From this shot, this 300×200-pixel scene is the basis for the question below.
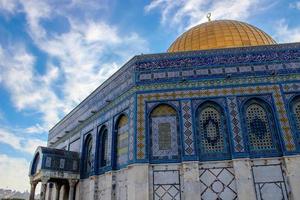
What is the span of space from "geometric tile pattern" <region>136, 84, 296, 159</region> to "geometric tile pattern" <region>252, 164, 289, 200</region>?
54.1 inches

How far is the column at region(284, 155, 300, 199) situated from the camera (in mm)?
9781

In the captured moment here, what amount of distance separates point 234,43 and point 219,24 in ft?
7.08

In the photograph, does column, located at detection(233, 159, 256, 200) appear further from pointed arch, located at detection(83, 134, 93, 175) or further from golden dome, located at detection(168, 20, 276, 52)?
pointed arch, located at detection(83, 134, 93, 175)

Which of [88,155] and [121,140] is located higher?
[121,140]

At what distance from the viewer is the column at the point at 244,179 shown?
32.5 feet

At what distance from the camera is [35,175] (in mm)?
14148

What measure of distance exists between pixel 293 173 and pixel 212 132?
10.6ft

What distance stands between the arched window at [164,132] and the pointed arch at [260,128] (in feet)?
9.57

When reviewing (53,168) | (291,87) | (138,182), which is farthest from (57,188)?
(291,87)

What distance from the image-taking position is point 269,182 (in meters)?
10.1

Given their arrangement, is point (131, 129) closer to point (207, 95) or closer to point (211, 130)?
point (211, 130)

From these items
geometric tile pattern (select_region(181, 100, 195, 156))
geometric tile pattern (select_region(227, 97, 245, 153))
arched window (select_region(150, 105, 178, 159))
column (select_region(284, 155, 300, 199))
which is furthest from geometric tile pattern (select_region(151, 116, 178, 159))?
column (select_region(284, 155, 300, 199))

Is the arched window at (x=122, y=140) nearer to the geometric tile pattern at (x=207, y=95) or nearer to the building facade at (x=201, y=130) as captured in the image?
the building facade at (x=201, y=130)

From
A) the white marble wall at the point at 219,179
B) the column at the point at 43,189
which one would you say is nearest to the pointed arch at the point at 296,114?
the white marble wall at the point at 219,179
